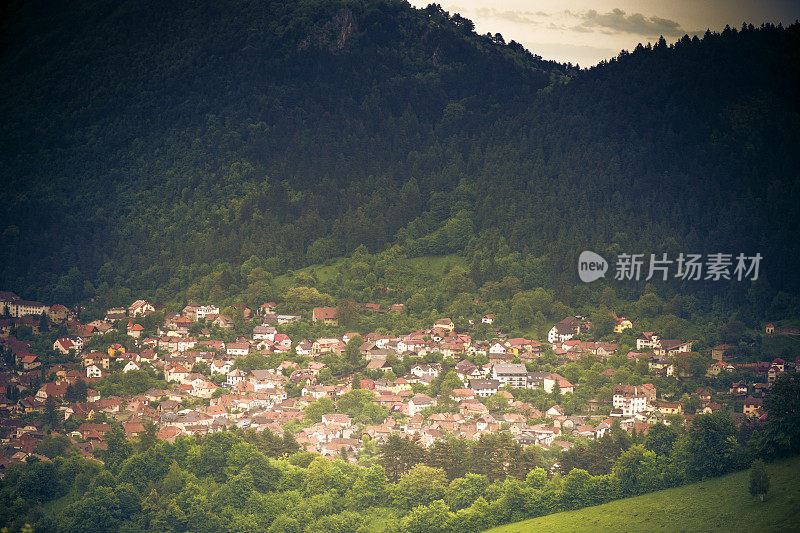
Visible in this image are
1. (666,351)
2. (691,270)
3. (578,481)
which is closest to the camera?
(578,481)

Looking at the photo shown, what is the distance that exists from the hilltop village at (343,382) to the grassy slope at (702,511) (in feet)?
21.3

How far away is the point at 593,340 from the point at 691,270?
10070mm

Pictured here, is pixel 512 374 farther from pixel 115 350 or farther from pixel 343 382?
pixel 115 350

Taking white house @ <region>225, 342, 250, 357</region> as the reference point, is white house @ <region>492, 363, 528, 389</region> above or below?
above

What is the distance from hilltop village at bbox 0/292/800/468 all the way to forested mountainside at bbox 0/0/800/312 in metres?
7.61

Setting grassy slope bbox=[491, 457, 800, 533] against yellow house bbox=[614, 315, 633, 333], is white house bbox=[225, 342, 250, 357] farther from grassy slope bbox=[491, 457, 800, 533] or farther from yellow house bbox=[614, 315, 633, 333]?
grassy slope bbox=[491, 457, 800, 533]

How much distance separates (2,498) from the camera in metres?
44.3

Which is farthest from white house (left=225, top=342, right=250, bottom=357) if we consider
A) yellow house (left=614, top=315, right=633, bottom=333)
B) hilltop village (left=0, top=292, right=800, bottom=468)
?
yellow house (left=614, top=315, right=633, bottom=333)

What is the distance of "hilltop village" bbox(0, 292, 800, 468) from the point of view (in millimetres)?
51031

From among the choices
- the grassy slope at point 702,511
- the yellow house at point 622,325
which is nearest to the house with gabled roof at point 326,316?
the yellow house at point 622,325

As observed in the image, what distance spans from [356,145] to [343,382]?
3583cm

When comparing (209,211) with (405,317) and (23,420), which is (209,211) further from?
(23,420)

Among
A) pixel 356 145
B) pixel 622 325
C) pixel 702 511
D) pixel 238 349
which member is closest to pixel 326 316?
pixel 238 349

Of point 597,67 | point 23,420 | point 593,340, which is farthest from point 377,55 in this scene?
point 23,420
